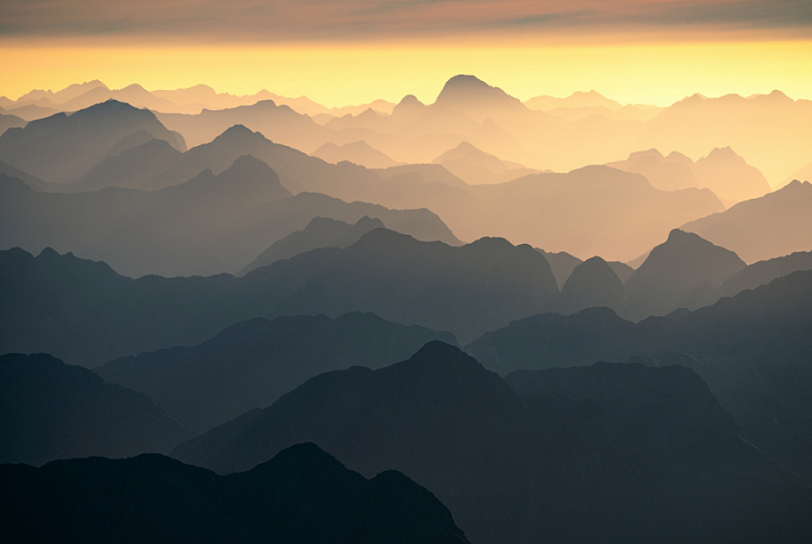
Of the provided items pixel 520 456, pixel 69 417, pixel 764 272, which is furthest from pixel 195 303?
pixel 764 272

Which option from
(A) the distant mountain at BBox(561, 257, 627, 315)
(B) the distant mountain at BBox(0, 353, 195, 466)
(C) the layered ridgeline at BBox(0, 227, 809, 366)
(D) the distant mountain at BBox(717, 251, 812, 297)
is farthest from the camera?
(A) the distant mountain at BBox(561, 257, 627, 315)

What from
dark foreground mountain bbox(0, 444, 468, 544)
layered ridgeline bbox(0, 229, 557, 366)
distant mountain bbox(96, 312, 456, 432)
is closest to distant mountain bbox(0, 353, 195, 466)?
distant mountain bbox(96, 312, 456, 432)

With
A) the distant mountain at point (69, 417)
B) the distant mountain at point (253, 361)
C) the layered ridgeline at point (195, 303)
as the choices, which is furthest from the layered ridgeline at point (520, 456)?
the layered ridgeline at point (195, 303)

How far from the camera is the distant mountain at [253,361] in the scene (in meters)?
132

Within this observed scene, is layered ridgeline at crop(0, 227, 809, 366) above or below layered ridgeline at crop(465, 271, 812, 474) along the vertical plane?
above

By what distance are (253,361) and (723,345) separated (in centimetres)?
7930

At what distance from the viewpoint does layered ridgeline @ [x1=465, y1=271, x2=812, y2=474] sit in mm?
135250

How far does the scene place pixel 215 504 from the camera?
7144 centimetres

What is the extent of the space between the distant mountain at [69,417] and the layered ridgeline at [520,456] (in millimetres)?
10854

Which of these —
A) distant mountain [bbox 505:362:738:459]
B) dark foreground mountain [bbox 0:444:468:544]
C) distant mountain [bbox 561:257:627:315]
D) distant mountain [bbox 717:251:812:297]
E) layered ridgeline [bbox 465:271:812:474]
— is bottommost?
dark foreground mountain [bbox 0:444:468:544]

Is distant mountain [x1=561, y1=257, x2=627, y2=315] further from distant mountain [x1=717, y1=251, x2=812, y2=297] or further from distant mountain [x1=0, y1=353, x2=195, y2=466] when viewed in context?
distant mountain [x1=0, y1=353, x2=195, y2=466]

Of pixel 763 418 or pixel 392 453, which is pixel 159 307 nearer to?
pixel 392 453

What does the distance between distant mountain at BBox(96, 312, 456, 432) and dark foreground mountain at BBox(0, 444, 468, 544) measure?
172 ft

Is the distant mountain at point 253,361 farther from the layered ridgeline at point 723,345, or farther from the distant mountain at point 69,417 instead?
the layered ridgeline at point 723,345
